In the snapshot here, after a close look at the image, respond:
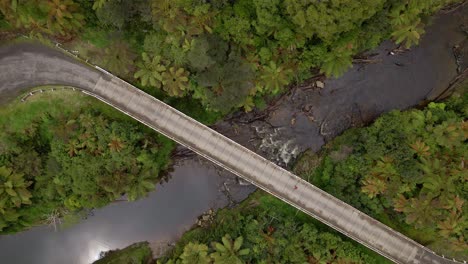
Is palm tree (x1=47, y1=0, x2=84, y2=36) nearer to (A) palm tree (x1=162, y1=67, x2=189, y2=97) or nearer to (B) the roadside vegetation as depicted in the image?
(A) palm tree (x1=162, y1=67, x2=189, y2=97)

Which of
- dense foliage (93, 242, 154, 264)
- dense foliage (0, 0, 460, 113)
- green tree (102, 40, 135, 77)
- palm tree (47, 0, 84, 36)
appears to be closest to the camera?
dense foliage (0, 0, 460, 113)

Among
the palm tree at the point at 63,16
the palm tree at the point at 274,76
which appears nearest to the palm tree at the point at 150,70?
the palm tree at the point at 63,16

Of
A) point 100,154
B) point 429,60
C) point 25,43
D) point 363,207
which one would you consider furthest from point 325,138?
point 25,43

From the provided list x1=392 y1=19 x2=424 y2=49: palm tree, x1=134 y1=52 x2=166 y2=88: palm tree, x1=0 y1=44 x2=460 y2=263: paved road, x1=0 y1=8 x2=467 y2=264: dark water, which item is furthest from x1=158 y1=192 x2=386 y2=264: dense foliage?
x1=392 y1=19 x2=424 y2=49: palm tree

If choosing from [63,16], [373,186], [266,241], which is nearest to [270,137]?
[266,241]

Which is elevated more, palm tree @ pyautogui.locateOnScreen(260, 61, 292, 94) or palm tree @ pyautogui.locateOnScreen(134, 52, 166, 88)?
palm tree @ pyautogui.locateOnScreen(260, 61, 292, 94)

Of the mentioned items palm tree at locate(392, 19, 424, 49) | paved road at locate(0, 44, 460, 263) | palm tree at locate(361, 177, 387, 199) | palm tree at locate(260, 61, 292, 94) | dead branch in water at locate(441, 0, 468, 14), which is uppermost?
dead branch in water at locate(441, 0, 468, 14)

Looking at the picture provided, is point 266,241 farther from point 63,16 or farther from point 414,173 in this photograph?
point 63,16

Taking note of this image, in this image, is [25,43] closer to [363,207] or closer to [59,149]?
[59,149]
